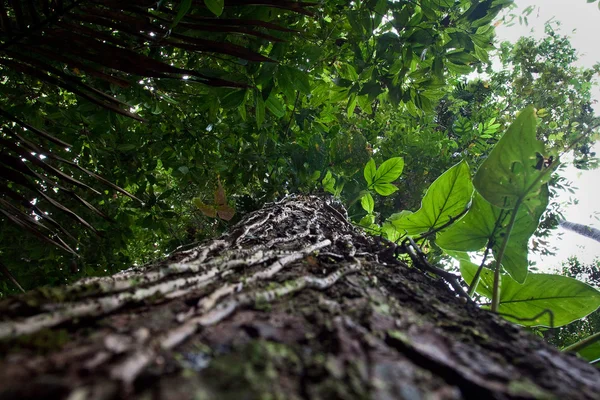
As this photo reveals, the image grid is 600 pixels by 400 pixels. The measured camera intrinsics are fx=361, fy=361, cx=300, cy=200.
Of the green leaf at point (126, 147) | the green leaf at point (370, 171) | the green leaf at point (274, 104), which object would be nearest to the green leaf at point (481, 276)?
the green leaf at point (274, 104)

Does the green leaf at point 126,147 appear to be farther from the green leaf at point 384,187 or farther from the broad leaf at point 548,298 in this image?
the broad leaf at point 548,298

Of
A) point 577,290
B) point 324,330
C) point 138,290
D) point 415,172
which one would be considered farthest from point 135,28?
point 415,172

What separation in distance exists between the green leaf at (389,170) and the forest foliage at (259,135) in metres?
0.01

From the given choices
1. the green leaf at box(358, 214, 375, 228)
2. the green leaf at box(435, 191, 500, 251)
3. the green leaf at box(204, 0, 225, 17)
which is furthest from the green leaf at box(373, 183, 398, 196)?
the green leaf at box(204, 0, 225, 17)

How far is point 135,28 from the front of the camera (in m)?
1.06

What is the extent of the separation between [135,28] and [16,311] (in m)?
0.92

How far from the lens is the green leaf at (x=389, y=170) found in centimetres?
247

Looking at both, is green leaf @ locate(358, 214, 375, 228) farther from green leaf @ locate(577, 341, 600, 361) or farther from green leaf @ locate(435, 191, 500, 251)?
green leaf @ locate(577, 341, 600, 361)

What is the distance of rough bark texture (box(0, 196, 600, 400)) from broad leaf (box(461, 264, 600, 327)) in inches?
19.1

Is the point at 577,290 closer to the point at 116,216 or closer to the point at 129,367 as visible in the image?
the point at 129,367

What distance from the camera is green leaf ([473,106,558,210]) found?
79cm

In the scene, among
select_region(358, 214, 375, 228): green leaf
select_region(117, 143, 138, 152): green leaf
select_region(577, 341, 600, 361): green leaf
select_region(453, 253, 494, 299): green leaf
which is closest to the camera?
select_region(577, 341, 600, 361): green leaf

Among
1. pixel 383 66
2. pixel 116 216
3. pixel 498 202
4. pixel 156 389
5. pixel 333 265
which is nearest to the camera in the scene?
pixel 156 389

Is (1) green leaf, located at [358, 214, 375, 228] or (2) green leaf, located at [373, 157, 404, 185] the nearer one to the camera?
(2) green leaf, located at [373, 157, 404, 185]
